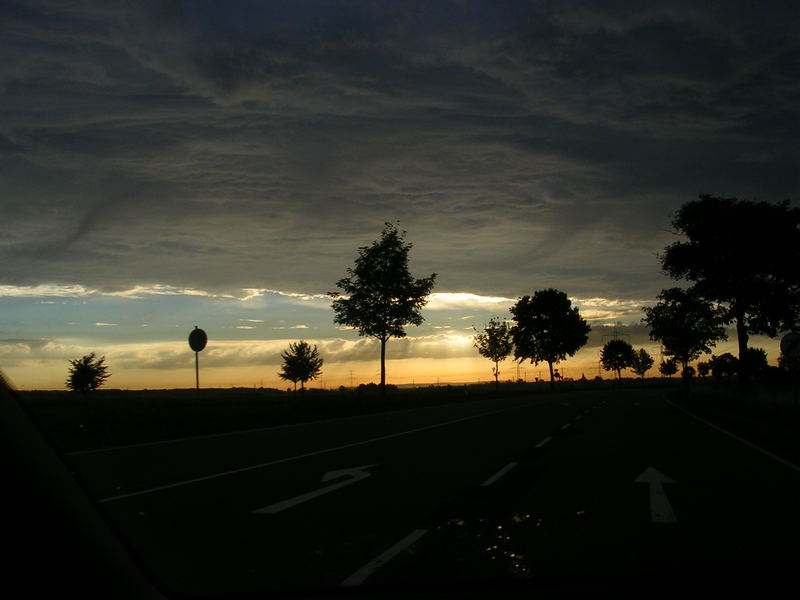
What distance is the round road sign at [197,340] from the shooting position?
24375 mm

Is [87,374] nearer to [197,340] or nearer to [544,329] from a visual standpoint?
[197,340]

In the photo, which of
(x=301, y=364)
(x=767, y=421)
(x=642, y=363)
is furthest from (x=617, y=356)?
(x=767, y=421)

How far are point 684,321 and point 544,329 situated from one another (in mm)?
52946

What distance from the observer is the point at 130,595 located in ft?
5.56

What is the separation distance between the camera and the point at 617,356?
13938 centimetres

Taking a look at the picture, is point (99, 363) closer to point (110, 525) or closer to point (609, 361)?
point (110, 525)

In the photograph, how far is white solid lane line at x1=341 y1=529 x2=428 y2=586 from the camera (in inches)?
191

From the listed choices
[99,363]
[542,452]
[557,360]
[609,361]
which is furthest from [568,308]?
[542,452]

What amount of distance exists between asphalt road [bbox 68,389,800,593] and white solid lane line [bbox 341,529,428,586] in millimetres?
25

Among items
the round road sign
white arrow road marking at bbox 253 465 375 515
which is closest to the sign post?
the round road sign

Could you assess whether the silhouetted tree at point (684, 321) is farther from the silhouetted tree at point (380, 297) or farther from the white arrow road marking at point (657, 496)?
the white arrow road marking at point (657, 496)

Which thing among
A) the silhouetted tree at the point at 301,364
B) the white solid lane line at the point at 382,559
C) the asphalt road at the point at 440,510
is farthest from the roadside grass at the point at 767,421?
the silhouetted tree at the point at 301,364

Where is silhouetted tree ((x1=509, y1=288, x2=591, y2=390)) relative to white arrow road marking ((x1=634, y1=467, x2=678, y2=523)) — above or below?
above

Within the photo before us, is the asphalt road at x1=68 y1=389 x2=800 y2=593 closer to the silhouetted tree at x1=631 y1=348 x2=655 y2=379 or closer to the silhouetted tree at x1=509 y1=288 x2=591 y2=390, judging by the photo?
the silhouetted tree at x1=509 y1=288 x2=591 y2=390
